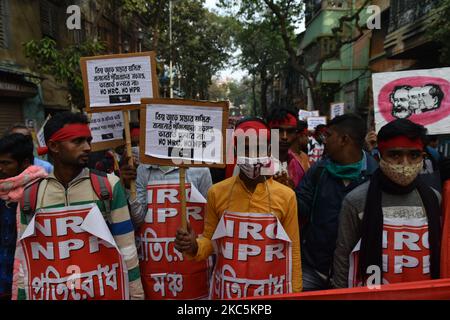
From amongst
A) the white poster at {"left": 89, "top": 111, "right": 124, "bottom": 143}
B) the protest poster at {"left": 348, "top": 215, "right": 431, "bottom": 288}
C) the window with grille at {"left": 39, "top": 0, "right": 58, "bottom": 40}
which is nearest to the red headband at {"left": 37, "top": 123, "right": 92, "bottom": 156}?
the white poster at {"left": 89, "top": 111, "right": 124, "bottom": 143}

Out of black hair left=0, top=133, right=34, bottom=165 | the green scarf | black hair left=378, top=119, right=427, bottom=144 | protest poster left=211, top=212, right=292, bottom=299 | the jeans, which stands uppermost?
black hair left=378, top=119, right=427, bottom=144

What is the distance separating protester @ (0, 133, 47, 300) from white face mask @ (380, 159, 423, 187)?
220 centimetres

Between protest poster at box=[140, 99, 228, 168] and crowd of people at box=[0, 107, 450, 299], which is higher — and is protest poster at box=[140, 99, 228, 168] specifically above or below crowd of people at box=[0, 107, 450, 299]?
above

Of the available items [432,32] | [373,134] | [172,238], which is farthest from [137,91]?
[432,32]

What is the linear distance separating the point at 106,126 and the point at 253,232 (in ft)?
5.51

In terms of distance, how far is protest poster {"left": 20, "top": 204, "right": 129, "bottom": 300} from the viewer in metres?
2.20

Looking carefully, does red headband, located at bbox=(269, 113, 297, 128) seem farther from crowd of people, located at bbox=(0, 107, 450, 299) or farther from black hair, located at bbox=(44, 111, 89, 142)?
black hair, located at bbox=(44, 111, 89, 142)

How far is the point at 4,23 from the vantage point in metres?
10.7

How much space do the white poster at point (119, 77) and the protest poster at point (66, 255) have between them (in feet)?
3.32

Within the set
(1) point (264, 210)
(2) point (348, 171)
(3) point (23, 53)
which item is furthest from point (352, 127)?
(3) point (23, 53)

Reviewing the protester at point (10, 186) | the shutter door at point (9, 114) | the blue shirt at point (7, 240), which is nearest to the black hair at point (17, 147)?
the protester at point (10, 186)

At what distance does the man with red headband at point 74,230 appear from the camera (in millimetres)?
2209

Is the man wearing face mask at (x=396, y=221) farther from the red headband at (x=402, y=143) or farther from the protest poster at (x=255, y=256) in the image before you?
the protest poster at (x=255, y=256)

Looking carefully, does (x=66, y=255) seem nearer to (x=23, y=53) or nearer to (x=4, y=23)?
(x=23, y=53)
